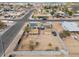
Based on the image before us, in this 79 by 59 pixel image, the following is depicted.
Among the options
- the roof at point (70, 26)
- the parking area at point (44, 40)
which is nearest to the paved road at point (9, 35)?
the parking area at point (44, 40)

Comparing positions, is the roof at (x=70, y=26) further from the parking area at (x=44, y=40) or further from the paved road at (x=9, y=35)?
the paved road at (x=9, y=35)

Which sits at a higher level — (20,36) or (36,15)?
(36,15)

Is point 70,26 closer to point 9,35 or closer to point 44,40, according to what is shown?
point 44,40

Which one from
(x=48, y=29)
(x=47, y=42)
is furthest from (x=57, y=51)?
(x=48, y=29)

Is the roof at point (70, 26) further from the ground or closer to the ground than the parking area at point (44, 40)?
further from the ground

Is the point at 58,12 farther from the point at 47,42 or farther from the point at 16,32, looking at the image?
the point at 16,32

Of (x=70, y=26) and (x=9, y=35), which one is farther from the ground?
(x=70, y=26)

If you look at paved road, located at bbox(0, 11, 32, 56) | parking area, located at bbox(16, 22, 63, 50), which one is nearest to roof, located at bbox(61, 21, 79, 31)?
parking area, located at bbox(16, 22, 63, 50)

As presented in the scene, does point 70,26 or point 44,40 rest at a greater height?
point 70,26

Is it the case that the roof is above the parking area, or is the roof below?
above

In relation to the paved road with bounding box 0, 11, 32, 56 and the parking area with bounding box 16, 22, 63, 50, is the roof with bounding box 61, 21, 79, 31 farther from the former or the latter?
the paved road with bounding box 0, 11, 32, 56

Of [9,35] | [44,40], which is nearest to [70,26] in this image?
[44,40]
